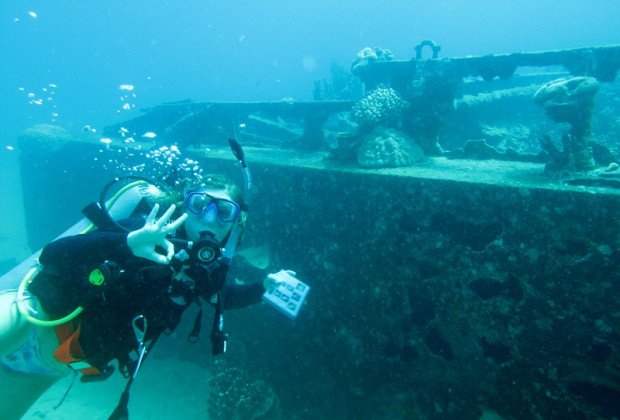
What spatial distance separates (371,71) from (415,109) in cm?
203

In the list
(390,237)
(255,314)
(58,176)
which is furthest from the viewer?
(58,176)

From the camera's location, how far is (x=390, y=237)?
15.7ft

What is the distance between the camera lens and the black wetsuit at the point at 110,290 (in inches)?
105

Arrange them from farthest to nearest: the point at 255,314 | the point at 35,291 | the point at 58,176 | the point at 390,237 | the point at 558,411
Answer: the point at 58,176 → the point at 255,314 → the point at 390,237 → the point at 558,411 → the point at 35,291

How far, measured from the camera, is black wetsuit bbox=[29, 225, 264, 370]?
266 cm

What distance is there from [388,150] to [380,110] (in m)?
A: 1.34

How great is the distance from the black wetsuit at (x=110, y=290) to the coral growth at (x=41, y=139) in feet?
41.6

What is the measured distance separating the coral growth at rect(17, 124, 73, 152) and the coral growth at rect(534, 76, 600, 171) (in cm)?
1479

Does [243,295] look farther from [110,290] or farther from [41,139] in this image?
[41,139]

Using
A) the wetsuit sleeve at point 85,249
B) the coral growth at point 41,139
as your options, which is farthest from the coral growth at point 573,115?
the coral growth at point 41,139

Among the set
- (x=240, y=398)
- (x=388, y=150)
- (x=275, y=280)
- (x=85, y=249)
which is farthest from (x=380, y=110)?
(x=240, y=398)

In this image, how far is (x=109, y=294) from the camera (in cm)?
283

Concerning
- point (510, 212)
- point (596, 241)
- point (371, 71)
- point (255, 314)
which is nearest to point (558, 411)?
point (596, 241)

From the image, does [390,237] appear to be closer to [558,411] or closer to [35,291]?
[558,411]
